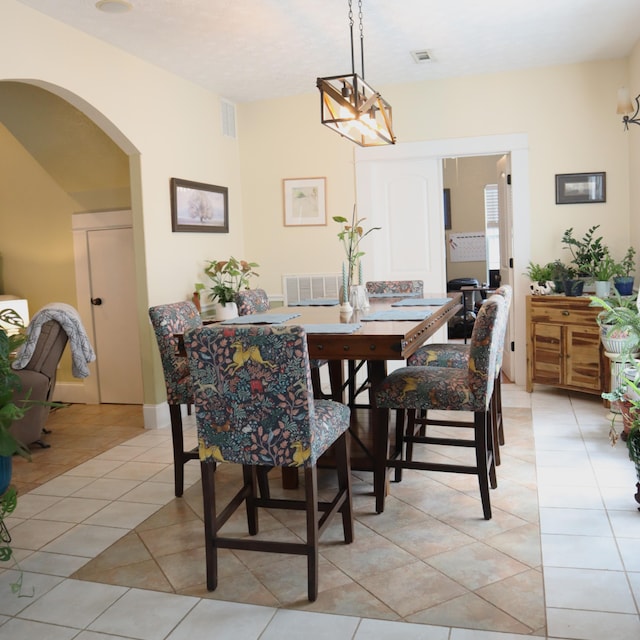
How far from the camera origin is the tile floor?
217cm

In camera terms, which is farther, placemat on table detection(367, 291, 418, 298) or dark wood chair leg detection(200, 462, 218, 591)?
placemat on table detection(367, 291, 418, 298)

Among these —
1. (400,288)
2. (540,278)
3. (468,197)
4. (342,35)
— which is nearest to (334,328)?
(400,288)

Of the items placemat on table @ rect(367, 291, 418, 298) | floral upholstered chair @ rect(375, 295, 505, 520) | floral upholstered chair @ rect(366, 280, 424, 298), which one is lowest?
floral upholstered chair @ rect(375, 295, 505, 520)

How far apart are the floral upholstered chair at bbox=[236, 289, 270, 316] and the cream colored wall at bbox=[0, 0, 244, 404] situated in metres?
0.84

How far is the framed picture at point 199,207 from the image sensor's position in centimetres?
506

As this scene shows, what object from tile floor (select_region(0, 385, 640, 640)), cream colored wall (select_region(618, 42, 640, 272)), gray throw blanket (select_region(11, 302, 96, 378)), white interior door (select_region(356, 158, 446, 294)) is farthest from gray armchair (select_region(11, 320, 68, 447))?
cream colored wall (select_region(618, 42, 640, 272))

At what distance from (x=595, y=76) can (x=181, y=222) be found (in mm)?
3503

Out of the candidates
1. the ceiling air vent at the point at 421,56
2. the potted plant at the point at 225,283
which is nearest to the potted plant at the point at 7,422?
the potted plant at the point at 225,283

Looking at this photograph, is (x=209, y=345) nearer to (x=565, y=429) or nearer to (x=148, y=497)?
(x=148, y=497)

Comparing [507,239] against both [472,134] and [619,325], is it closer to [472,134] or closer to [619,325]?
[472,134]

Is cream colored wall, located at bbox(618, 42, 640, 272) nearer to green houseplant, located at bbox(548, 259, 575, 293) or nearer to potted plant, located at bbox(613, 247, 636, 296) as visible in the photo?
potted plant, located at bbox(613, 247, 636, 296)

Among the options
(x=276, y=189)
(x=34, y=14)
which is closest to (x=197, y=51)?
(x=34, y=14)

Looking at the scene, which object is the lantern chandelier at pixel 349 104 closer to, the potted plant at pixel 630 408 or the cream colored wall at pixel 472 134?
the potted plant at pixel 630 408

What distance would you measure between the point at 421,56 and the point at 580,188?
5.57 feet
